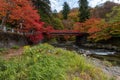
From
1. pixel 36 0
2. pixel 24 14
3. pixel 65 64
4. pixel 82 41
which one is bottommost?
pixel 82 41

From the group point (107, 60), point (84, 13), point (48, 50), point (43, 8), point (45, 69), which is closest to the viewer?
point (45, 69)

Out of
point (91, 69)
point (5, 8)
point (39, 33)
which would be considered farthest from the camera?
point (39, 33)

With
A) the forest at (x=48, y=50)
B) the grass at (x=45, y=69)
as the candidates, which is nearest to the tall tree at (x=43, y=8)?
the forest at (x=48, y=50)

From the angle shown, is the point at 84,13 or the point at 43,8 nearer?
the point at 43,8

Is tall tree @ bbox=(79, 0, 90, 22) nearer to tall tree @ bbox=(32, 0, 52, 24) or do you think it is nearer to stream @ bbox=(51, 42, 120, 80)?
tall tree @ bbox=(32, 0, 52, 24)

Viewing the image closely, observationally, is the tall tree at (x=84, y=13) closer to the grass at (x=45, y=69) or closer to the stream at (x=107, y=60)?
the stream at (x=107, y=60)

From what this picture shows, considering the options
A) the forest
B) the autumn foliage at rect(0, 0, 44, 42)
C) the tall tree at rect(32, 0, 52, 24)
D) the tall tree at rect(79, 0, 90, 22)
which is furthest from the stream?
the tall tree at rect(79, 0, 90, 22)

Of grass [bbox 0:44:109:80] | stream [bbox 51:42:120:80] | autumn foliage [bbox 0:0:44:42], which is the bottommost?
stream [bbox 51:42:120:80]

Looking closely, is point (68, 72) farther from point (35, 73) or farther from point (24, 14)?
point (24, 14)

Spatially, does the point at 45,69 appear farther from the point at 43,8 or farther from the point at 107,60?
the point at 43,8

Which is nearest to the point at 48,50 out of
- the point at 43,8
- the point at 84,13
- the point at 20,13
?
the point at 20,13

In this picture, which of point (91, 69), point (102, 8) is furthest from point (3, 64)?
point (102, 8)

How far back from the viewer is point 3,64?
845 cm

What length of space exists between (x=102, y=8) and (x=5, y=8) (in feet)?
145
